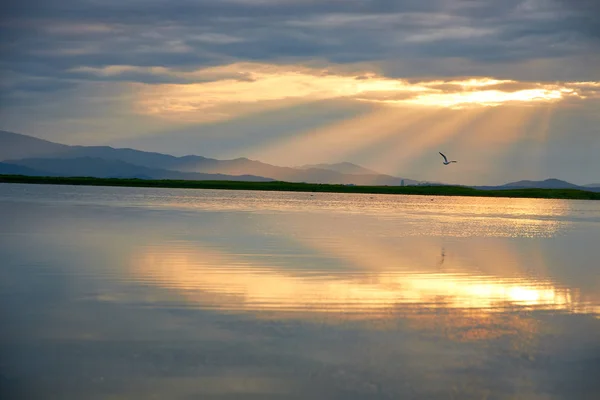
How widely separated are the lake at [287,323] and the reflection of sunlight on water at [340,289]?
7 centimetres

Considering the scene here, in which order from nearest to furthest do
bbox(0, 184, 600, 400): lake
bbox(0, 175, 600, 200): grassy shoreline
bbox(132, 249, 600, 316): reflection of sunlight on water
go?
bbox(0, 184, 600, 400): lake → bbox(132, 249, 600, 316): reflection of sunlight on water → bbox(0, 175, 600, 200): grassy shoreline

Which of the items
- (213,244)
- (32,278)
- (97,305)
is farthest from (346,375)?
(213,244)

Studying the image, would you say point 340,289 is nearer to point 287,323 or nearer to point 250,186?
point 287,323

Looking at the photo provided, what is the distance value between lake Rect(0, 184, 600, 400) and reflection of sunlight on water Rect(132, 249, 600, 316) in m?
0.07

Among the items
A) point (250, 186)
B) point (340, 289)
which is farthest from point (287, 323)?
point (250, 186)

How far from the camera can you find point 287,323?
556 inches

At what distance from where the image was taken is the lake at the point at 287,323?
1028 centimetres

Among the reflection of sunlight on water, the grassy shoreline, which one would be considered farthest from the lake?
the grassy shoreline

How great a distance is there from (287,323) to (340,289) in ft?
15.1

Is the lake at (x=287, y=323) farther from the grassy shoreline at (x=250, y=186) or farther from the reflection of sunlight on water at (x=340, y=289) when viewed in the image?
the grassy shoreline at (x=250, y=186)

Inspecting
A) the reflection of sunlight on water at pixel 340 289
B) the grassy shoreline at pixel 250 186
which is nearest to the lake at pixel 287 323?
the reflection of sunlight on water at pixel 340 289

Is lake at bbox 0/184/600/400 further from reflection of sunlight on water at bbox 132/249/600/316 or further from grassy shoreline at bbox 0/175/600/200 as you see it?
grassy shoreline at bbox 0/175/600/200

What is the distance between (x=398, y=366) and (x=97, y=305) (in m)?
7.03

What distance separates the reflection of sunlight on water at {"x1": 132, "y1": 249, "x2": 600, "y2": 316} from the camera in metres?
16.5
